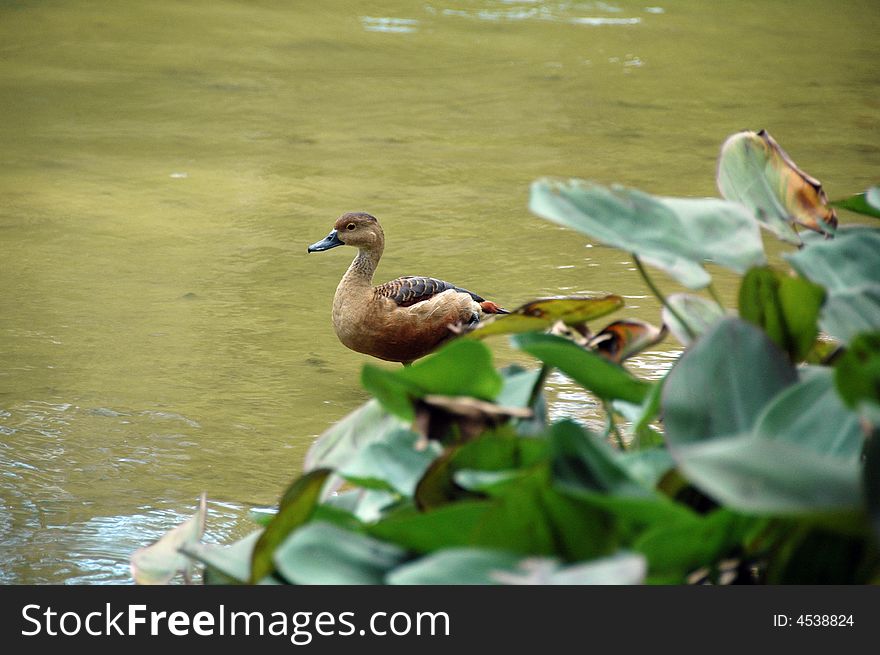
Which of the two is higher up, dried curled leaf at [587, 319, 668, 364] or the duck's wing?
dried curled leaf at [587, 319, 668, 364]

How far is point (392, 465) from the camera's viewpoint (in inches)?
41.4

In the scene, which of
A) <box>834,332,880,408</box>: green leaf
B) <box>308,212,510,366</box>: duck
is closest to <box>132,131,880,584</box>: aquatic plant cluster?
<box>834,332,880,408</box>: green leaf

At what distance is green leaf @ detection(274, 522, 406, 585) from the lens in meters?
0.90

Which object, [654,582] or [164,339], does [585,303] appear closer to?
[654,582]

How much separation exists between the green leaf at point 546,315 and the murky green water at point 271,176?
155cm

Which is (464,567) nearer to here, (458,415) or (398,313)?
(458,415)

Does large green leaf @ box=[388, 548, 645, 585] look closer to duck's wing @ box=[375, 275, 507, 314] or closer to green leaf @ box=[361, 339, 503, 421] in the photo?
green leaf @ box=[361, 339, 503, 421]

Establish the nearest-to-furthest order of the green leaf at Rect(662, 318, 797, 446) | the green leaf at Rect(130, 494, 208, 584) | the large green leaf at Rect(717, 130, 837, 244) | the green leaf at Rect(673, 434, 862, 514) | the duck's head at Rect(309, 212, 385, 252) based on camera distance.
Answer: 1. the green leaf at Rect(673, 434, 862, 514)
2. the green leaf at Rect(662, 318, 797, 446)
3. the green leaf at Rect(130, 494, 208, 584)
4. the large green leaf at Rect(717, 130, 837, 244)
5. the duck's head at Rect(309, 212, 385, 252)

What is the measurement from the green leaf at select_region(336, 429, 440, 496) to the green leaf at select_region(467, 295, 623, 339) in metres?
0.17

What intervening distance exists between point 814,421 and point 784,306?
0.17 meters

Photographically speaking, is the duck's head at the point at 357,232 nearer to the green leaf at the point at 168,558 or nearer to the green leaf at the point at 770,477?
the green leaf at the point at 168,558

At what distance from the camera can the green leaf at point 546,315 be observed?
47.3 inches

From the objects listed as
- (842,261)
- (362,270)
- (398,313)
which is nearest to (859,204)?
(842,261)

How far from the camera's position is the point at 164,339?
387 centimetres
